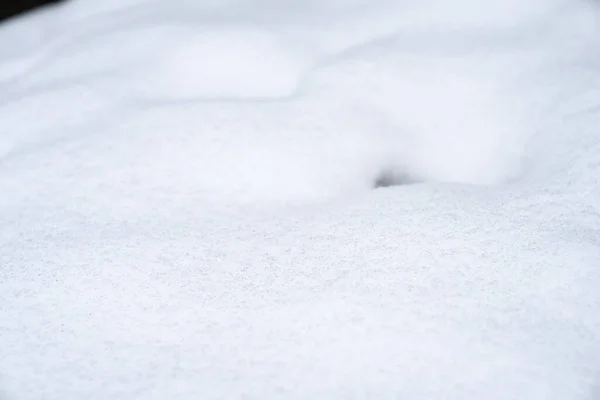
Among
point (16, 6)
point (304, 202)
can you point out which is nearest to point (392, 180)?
point (304, 202)

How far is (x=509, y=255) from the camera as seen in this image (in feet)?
2.65

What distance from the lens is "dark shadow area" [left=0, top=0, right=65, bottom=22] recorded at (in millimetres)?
1526

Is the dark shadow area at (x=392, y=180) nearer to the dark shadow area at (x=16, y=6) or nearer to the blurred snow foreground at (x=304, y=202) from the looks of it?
the blurred snow foreground at (x=304, y=202)

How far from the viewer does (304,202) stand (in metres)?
0.95

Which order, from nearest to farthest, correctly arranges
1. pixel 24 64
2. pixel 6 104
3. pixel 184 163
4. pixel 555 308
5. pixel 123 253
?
pixel 555 308, pixel 123 253, pixel 184 163, pixel 6 104, pixel 24 64

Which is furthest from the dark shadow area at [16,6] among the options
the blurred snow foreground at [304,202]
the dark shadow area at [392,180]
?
the dark shadow area at [392,180]

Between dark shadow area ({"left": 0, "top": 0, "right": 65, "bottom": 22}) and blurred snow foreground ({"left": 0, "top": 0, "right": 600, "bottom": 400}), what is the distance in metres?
0.20

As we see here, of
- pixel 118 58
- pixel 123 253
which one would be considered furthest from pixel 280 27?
pixel 123 253

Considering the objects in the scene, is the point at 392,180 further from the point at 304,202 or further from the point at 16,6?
the point at 16,6

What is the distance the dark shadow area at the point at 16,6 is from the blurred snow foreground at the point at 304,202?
202 millimetres

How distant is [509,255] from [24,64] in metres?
1.00

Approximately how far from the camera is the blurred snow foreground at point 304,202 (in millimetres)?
714

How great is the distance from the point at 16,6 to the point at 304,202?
101cm

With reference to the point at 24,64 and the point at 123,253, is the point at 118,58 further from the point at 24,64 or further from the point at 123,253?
the point at 123,253
